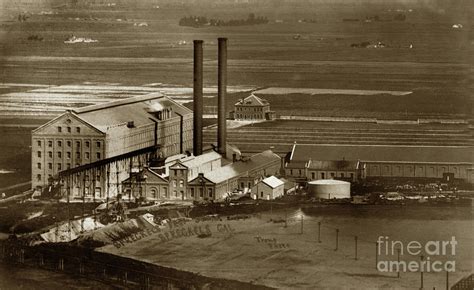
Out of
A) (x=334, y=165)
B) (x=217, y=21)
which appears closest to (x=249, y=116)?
(x=217, y=21)

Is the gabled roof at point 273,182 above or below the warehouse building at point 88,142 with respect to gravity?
below

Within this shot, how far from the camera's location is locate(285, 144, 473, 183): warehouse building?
1650cm

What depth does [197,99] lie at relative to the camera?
1750 centimetres

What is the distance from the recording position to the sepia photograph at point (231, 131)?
14.9 metres

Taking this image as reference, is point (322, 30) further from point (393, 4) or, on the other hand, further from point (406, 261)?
point (406, 261)

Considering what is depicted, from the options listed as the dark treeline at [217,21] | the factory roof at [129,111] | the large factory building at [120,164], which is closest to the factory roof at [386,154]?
the large factory building at [120,164]

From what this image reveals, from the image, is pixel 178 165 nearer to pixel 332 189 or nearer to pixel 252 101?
pixel 252 101

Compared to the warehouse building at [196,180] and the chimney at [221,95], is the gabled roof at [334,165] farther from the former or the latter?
the chimney at [221,95]

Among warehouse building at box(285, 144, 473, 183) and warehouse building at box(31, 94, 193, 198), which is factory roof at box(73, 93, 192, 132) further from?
warehouse building at box(285, 144, 473, 183)

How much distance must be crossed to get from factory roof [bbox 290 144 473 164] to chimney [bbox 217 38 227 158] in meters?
1.18

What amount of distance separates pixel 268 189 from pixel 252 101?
1.73 metres

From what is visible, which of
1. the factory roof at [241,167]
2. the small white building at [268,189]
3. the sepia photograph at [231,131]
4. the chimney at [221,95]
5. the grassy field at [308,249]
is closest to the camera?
the grassy field at [308,249]

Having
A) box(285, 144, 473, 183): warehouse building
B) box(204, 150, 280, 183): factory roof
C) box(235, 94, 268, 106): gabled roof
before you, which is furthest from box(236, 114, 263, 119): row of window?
box(285, 144, 473, 183): warehouse building

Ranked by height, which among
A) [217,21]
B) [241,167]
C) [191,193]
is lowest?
[191,193]
